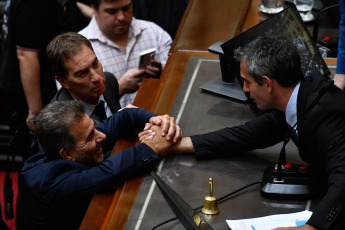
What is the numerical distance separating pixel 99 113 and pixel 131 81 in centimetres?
52

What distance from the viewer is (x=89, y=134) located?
8.13 feet

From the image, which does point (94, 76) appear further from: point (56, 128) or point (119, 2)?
point (119, 2)

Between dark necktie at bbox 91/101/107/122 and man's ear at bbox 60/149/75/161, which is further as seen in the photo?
dark necktie at bbox 91/101/107/122

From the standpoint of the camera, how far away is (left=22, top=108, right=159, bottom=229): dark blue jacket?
2.37 m

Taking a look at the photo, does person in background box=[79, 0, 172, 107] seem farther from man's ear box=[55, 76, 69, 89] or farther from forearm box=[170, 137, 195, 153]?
forearm box=[170, 137, 195, 153]

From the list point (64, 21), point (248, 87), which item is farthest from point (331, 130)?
point (64, 21)

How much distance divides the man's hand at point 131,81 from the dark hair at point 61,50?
65 cm

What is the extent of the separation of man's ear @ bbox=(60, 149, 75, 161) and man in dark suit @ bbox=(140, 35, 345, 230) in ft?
1.11

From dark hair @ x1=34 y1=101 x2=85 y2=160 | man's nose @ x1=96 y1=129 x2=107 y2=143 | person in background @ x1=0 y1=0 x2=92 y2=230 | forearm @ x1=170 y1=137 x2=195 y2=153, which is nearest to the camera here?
dark hair @ x1=34 y1=101 x2=85 y2=160

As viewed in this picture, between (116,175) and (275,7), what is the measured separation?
1.98m

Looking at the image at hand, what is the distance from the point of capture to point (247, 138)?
2.65 m

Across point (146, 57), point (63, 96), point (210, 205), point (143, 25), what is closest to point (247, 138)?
point (210, 205)

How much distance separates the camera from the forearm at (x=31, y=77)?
3664 mm

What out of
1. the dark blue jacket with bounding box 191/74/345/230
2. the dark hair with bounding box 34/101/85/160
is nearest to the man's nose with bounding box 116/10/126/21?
the dark blue jacket with bounding box 191/74/345/230
